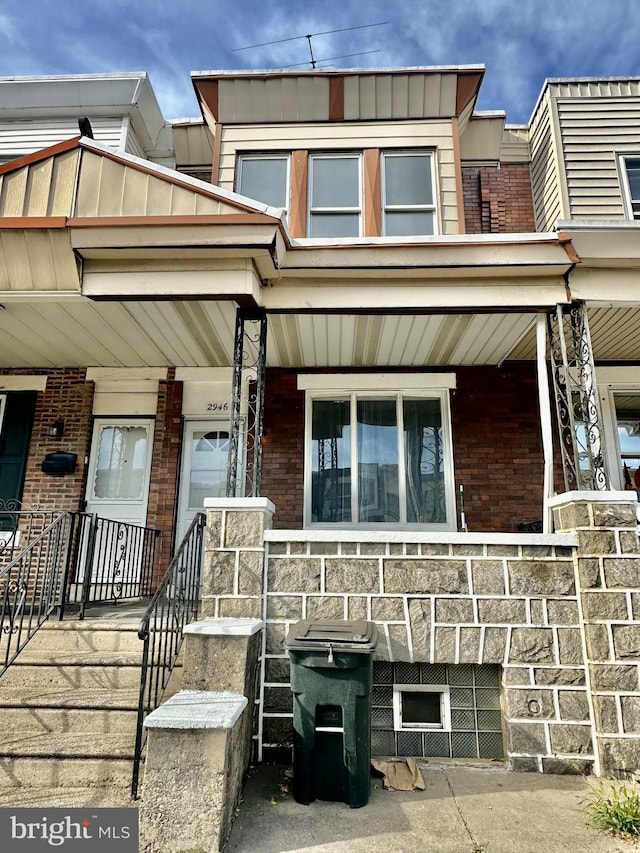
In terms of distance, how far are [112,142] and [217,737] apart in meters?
7.60

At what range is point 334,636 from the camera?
351 centimetres

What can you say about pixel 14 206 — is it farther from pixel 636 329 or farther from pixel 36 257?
pixel 636 329

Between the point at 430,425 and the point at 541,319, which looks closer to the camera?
the point at 541,319

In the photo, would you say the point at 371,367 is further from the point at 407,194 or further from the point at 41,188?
the point at 41,188

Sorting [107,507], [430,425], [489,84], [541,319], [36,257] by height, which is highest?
[489,84]

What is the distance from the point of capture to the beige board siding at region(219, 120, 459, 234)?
6.71 meters

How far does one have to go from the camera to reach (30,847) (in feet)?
9.32

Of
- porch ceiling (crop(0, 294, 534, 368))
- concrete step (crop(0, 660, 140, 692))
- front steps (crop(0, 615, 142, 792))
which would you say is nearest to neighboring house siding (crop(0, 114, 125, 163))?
porch ceiling (crop(0, 294, 534, 368))

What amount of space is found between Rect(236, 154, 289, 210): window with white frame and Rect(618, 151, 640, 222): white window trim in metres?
4.54

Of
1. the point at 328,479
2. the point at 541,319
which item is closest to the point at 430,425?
the point at 328,479

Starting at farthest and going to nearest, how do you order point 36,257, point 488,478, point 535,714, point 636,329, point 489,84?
point 489,84, point 488,478, point 636,329, point 36,257, point 535,714

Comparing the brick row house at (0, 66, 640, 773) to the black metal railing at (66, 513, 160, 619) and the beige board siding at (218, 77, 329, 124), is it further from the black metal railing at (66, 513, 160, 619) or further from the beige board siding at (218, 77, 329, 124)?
the black metal railing at (66, 513, 160, 619)

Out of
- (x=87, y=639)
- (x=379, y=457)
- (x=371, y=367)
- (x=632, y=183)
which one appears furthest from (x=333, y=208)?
(x=87, y=639)

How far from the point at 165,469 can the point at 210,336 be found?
5.90 ft
